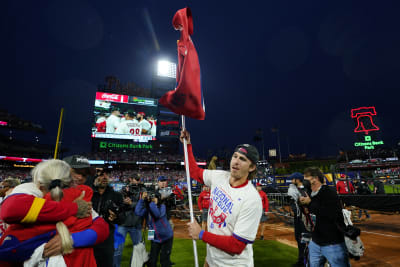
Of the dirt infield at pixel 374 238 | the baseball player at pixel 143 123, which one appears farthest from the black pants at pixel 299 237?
the baseball player at pixel 143 123

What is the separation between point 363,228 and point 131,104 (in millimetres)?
36312

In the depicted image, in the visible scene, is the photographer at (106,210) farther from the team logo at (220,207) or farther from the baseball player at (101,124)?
the baseball player at (101,124)

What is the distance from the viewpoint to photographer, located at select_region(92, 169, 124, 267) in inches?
127

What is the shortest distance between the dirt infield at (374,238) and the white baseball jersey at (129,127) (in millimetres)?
28284

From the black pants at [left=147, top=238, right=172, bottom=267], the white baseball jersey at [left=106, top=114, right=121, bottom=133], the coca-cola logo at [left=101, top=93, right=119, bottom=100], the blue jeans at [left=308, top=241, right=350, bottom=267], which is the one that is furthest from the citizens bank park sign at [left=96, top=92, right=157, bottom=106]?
the blue jeans at [left=308, top=241, right=350, bottom=267]

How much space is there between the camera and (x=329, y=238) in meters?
3.21

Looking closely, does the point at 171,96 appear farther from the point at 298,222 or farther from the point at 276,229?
the point at 276,229

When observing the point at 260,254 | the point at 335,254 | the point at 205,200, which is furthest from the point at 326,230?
the point at 205,200

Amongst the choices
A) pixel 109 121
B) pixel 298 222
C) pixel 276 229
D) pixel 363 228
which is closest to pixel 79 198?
pixel 298 222

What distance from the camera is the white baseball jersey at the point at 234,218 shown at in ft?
6.41

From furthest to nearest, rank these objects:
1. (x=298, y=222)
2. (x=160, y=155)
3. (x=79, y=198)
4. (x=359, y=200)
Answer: (x=160, y=155) → (x=359, y=200) → (x=298, y=222) → (x=79, y=198)

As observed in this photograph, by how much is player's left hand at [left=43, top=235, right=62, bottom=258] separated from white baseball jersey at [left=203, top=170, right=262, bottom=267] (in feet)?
4.73

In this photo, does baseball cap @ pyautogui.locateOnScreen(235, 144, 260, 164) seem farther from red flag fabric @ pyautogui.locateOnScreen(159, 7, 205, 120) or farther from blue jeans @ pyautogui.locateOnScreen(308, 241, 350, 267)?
blue jeans @ pyautogui.locateOnScreen(308, 241, 350, 267)

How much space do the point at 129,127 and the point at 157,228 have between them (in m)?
34.7
